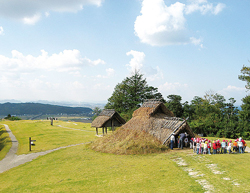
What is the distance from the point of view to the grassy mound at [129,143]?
18.6 metres

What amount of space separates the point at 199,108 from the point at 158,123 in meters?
35.7

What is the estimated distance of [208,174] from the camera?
10.7 metres

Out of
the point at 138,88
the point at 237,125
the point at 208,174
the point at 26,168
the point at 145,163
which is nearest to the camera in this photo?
the point at 208,174

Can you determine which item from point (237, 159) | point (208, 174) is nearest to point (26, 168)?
point (208, 174)

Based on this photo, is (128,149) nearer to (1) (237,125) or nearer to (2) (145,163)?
(2) (145,163)

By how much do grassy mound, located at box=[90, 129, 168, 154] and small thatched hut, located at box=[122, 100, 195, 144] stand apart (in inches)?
37.5

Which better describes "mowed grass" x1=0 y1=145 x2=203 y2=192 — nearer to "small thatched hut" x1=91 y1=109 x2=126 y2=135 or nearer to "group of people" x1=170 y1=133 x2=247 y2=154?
"group of people" x1=170 y1=133 x2=247 y2=154

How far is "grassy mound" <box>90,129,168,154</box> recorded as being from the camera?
18.6 m

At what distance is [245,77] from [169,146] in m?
33.4

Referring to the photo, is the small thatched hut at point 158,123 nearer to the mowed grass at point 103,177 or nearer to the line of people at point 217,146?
the line of people at point 217,146

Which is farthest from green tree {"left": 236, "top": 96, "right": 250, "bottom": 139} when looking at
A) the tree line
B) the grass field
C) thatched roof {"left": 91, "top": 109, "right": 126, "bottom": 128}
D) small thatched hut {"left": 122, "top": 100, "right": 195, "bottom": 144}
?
the grass field

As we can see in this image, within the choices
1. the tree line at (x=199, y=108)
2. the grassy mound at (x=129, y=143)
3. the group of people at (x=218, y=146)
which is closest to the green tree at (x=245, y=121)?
the tree line at (x=199, y=108)

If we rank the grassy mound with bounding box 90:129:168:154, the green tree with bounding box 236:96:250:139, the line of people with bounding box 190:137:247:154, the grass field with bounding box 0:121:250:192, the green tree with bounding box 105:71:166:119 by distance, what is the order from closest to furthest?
the grass field with bounding box 0:121:250:192 → the line of people with bounding box 190:137:247:154 → the grassy mound with bounding box 90:129:168:154 → the green tree with bounding box 236:96:250:139 → the green tree with bounding box 105:71:166:119

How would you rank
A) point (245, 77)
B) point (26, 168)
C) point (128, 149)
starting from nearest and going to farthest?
point (26, 168), point (128, 149), point (245, 77)
